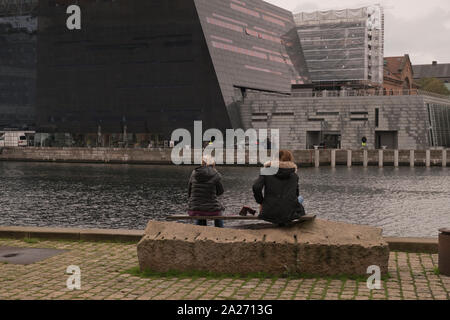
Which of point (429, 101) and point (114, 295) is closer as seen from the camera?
point (114, 295)

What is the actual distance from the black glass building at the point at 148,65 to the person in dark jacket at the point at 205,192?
77.3m

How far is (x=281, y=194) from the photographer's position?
10984 mm

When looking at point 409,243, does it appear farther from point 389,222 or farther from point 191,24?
point 191,24

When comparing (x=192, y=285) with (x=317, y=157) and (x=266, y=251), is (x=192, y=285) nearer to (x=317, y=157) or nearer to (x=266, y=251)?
(x=266, y=251)

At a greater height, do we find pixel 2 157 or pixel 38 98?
pixel 38 98

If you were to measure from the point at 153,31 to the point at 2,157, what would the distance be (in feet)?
93.7

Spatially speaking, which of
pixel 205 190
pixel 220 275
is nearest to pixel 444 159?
pixel 205 190

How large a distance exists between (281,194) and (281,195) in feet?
0.06

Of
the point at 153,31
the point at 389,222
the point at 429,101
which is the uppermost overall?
the point at 153,31

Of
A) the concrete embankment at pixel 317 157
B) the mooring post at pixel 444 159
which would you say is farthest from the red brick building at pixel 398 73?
the concrete embankment at pixel 317 157

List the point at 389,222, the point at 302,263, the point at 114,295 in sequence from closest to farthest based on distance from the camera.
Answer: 1. the point at 114,295
2. the point at 302,263
3. the point at 389,222

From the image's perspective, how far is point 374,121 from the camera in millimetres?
91750

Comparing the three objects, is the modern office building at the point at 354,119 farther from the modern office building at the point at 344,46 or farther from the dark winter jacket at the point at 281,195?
the dark winter jacket at the point at 281,195

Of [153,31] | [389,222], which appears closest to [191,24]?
[153,31]
